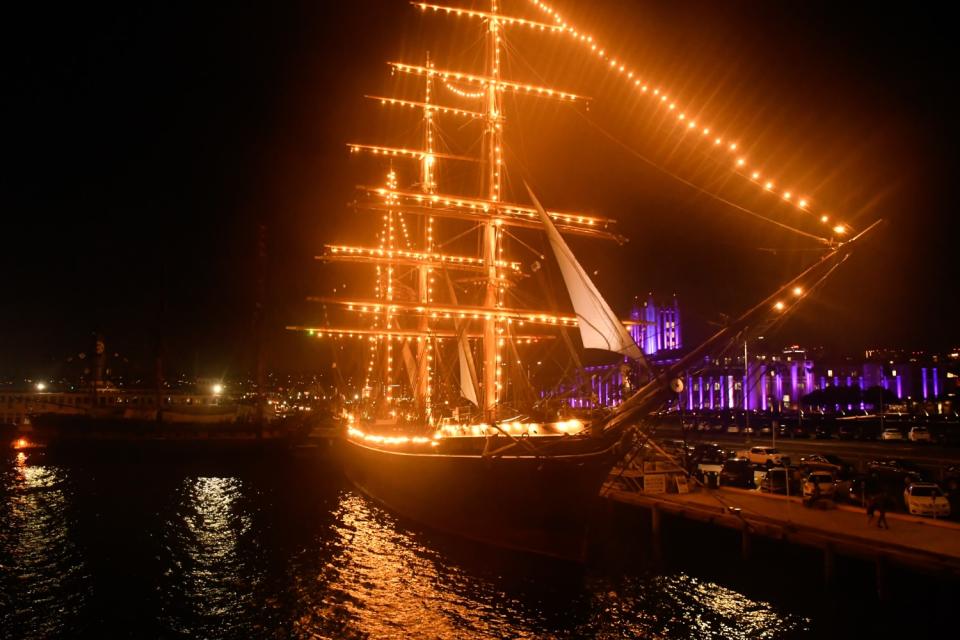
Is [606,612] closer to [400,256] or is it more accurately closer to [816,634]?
[816,634]

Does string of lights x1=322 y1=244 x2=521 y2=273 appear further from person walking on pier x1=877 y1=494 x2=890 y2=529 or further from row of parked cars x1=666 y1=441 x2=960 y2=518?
person walking on pier x1=877 y1=494 x2=890 y2=529

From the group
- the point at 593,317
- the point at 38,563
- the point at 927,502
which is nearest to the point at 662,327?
the point at 927,502

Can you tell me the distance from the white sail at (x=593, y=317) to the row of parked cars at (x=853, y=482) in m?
6.56

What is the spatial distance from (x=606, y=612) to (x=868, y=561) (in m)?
5.79

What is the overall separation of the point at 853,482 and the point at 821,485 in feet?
8.15

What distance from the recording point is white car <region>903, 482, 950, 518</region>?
16.3m

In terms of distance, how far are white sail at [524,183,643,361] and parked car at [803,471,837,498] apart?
302 inches

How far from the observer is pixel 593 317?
1546 centimetres

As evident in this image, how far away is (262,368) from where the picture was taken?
5269 centimetres

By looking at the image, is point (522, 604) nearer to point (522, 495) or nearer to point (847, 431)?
point (522, 495)

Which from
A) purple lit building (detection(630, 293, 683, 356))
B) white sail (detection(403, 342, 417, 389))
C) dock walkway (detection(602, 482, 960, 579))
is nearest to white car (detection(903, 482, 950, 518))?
dock walkway (detection(602, 482, 960, 579))

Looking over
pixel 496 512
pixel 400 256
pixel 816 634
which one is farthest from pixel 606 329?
pixel 400 256

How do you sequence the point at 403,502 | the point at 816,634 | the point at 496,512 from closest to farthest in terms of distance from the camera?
the point at 816,634 < the point at 496,512 < the point at 403,502

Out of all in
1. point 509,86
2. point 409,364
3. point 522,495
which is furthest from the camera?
point 409,364
